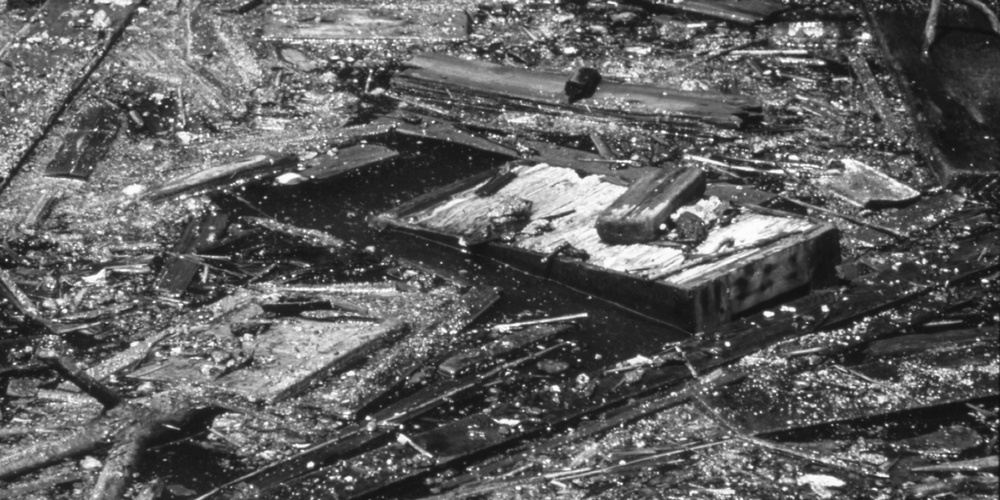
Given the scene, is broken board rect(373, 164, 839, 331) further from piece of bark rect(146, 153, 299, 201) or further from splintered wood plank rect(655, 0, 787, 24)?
splintered wood plank rect(655, 0, 787, 24)

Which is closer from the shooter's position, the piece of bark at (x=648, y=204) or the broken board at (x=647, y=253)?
the broken board at (x=647, y=253)

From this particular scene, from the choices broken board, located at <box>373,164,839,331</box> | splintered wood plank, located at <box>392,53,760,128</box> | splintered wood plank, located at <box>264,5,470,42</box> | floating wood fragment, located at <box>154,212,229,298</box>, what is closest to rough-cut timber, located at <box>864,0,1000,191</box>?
splintered wood plank, located at <box>392,53,760,128</box>

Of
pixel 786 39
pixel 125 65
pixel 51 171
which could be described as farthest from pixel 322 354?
pixel 786 39

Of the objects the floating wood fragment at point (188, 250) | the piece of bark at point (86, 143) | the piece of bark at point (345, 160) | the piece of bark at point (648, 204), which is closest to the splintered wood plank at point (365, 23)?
the piece of bark at point (86, 143)

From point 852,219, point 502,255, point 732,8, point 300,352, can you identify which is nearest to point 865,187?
point 852,219

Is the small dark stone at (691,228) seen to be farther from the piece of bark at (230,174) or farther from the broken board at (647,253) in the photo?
the piece of bark at (230,174)

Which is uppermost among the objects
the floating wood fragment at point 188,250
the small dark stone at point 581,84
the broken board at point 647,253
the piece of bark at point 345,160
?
the small dark stone at point 581,84

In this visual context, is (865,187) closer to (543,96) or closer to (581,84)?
(581,84)
